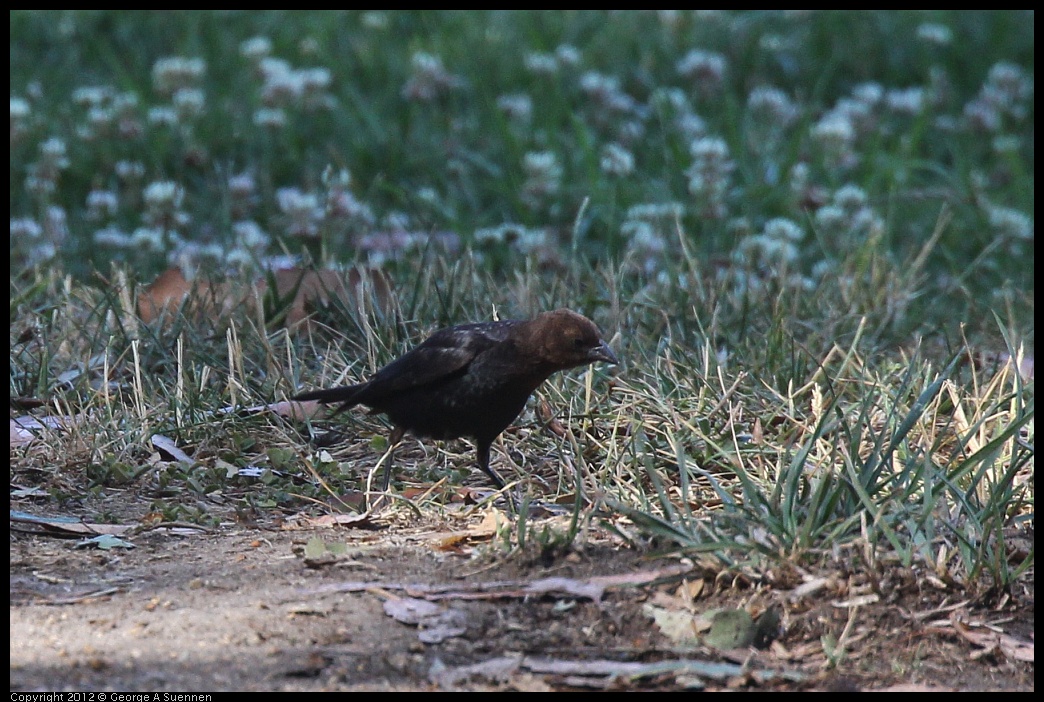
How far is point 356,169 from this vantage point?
8.01m

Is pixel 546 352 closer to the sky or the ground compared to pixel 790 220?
closer to the sky

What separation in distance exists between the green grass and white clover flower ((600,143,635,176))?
0.08 ft

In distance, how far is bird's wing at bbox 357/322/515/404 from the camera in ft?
14.2

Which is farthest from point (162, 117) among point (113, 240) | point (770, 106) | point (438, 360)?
point (438, 360)

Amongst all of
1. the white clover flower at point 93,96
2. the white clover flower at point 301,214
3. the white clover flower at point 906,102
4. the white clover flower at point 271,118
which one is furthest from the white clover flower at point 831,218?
the white clover flower at point 93,96

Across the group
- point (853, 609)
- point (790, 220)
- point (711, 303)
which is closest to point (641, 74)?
point (790, 220)

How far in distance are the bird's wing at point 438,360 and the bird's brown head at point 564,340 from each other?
139 millimetres

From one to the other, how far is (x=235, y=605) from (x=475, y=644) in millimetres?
627

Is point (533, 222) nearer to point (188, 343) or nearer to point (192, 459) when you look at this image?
point (188, 343)

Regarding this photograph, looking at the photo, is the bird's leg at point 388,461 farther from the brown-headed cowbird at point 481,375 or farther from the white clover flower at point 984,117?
the white clover flower at point 984,117

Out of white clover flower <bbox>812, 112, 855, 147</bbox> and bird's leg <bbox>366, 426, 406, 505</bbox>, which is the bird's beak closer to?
bird's leg <bbox>366, 426, 406, 505</bbox>

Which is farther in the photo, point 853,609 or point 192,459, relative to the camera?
point 192,459

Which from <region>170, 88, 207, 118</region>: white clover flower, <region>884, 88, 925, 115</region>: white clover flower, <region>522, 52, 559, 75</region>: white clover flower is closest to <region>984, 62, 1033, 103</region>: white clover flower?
<region>884, 88, 925, 115</region>: white clover flower

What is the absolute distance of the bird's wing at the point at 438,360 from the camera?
14.2ft
